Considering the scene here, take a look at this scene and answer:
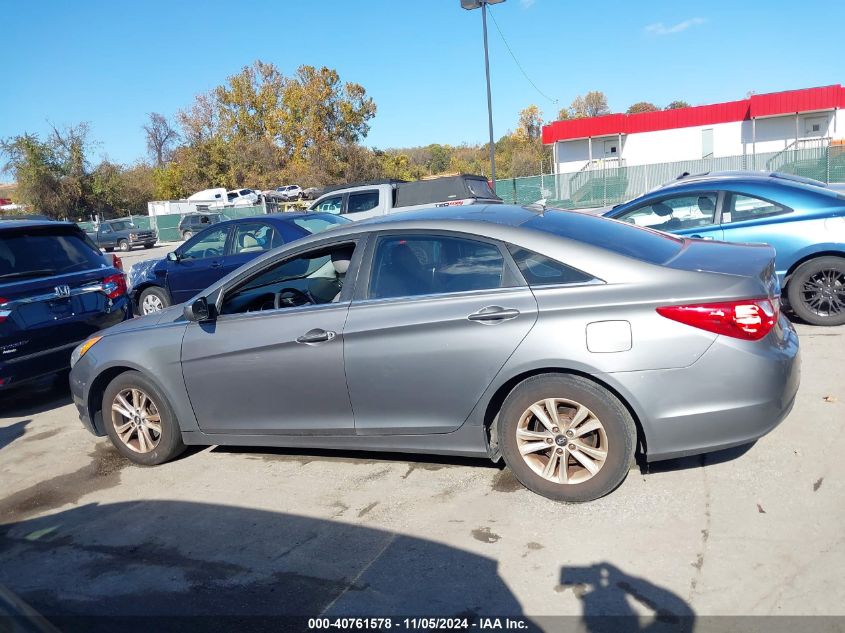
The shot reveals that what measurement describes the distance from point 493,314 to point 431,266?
56 cm

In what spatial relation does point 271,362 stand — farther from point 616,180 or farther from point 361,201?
point 616,180

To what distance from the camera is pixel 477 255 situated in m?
4.13

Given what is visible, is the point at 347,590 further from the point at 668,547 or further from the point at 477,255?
the point at 477,255

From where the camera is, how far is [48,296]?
661 cm

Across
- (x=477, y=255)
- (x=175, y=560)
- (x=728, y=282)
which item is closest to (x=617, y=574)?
(x=728, y=282)

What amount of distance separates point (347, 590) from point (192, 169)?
6317 cm

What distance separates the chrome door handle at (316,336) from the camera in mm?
4309

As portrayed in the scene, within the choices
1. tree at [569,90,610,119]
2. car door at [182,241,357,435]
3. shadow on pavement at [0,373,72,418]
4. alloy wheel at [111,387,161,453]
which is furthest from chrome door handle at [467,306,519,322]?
tree at [569,90,610,119]

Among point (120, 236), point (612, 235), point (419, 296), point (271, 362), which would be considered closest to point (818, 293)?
point (612, 235)

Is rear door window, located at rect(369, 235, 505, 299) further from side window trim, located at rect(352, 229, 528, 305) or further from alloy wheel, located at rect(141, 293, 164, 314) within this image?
alloy wheel, located at rect(141, 293, 164, 314)

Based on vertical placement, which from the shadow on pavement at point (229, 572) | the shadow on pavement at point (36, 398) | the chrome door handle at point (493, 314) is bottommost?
the shadow on pavement at point (36, 398)

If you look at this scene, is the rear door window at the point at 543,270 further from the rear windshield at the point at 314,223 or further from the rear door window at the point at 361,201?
the rear door window at the point at 361,201

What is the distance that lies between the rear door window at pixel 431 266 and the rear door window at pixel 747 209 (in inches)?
177

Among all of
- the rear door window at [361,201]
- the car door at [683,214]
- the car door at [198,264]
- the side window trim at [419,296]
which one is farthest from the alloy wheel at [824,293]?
the rear door window at [361,201]
